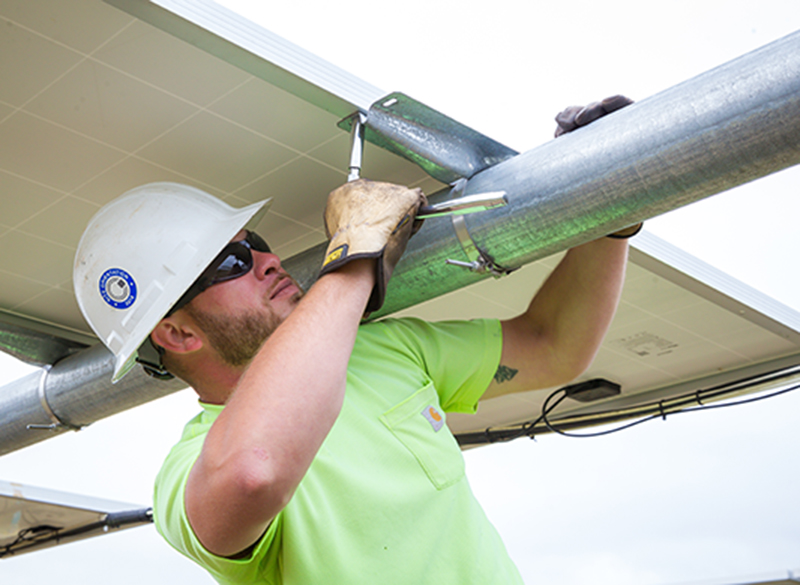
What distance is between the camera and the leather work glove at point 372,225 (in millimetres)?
1252

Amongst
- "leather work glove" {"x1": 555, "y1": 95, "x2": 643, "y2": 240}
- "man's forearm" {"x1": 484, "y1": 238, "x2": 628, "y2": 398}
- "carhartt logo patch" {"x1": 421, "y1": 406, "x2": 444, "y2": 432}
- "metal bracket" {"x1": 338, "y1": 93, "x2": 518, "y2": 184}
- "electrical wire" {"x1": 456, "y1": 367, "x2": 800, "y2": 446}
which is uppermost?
"leather work glove" {"x1": 555, "y1": 95, "x2": 643, "y2": 240}

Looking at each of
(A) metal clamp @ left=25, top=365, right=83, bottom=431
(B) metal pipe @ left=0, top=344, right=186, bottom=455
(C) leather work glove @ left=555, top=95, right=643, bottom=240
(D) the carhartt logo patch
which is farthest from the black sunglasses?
(A) metal clamp @ left=25, top=365, right=83, bottom=431

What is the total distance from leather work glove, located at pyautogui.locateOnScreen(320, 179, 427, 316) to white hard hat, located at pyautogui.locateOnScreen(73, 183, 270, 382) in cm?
36

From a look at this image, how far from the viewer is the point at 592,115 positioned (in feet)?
4.95

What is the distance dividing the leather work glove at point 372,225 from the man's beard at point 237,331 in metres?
0.28

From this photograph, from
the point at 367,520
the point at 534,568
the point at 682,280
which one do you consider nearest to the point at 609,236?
the point at 367,520

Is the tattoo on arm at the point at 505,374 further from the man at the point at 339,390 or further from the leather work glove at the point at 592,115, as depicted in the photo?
the leather work glove at the point at 592,115

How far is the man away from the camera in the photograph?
110 cm

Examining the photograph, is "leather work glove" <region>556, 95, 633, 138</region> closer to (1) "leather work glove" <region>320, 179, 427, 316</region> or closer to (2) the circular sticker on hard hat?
(1) "leather work glove" <region>320, 179, 427, 316</region>

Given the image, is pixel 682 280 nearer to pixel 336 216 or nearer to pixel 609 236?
pixel 609 236

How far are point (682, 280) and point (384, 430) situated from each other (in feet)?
4.51

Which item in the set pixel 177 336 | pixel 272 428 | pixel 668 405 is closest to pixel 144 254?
pixel 177 336

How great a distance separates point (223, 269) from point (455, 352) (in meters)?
0.53

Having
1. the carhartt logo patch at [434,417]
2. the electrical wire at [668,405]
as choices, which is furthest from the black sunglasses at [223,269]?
the electrical wire at [668,405]
